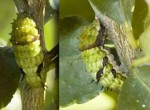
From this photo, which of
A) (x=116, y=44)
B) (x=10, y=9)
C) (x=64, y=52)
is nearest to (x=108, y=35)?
(x=116, y=44)

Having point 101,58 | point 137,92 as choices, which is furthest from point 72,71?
point 137,92

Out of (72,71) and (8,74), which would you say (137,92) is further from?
(8,74)

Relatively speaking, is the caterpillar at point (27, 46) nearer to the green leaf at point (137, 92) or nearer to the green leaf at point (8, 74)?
the green leaf at point (8, 74)

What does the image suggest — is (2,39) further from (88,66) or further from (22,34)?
(88,66)

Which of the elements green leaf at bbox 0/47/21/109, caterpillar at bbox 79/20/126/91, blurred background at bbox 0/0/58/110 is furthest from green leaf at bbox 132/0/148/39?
green leaf at bbox 0/47/21/109

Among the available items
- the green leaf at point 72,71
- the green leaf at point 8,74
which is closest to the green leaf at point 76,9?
the green leaf at point 72,71
